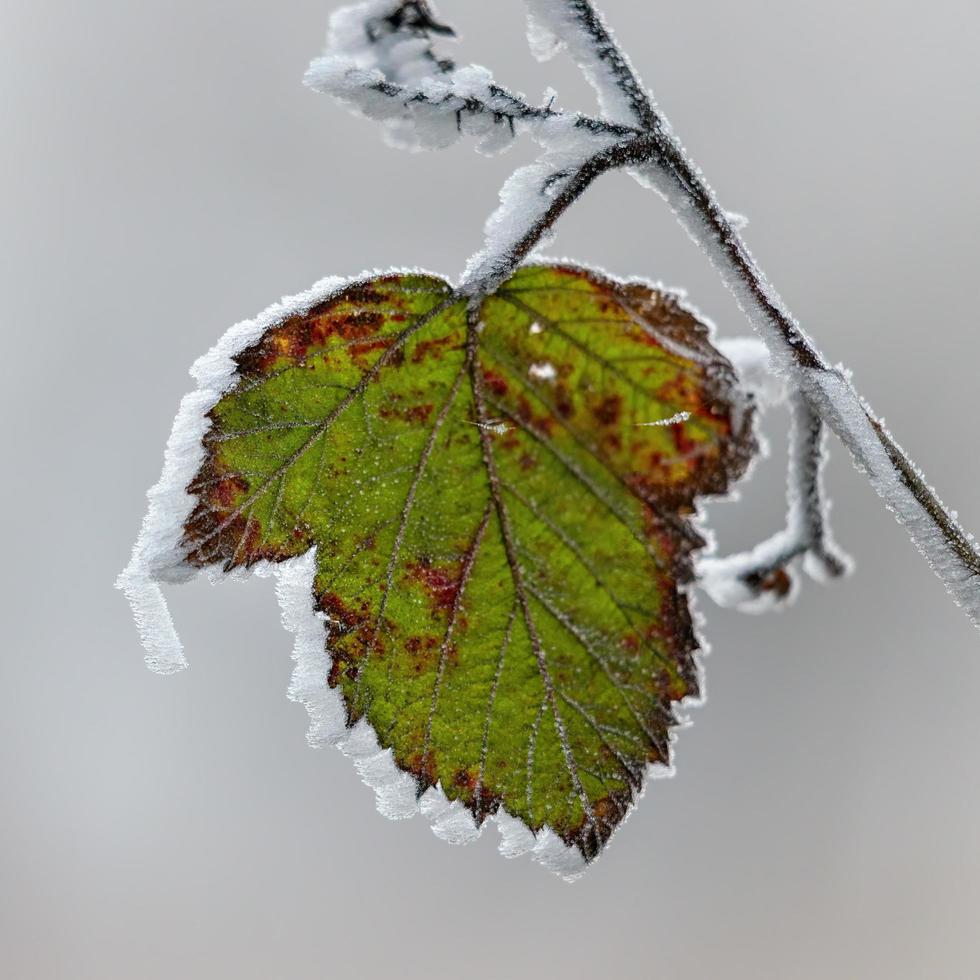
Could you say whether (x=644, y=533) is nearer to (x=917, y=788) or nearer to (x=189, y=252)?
(x=917, y=788)

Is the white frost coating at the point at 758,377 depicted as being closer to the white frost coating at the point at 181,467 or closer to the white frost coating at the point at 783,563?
the white frost coating at the point at 783,563

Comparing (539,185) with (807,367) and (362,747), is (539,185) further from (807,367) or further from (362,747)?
(362,747)

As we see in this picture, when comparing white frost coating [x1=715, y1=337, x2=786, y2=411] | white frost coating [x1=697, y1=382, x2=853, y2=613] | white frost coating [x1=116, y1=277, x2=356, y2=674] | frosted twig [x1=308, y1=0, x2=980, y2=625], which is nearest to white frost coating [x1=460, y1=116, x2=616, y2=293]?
frosted twig [x1=308, y1=0, x2=980, y2=625]

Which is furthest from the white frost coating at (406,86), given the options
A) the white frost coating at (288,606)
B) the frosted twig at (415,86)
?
the white frost coating at (288,606)

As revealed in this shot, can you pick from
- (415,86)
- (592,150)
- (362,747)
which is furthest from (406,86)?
(362,747)

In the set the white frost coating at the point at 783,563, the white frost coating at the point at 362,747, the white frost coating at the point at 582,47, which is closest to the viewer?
the white frost coating at the point at 582,47

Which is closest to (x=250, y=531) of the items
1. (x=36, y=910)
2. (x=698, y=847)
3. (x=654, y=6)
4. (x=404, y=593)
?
(x=404, y=593)

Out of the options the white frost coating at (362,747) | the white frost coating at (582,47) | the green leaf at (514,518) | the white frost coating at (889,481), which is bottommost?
the white frost coating at (362,747)
